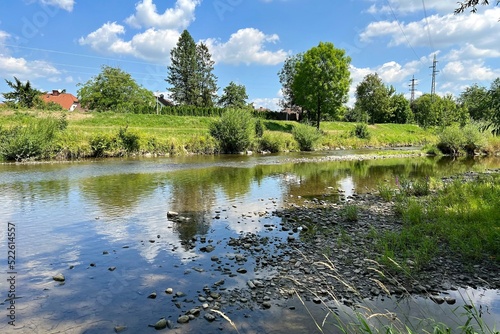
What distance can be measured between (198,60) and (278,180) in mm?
75271

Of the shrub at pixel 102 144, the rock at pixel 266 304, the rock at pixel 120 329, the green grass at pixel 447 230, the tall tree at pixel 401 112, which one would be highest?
the tall tree at pixel 401 112

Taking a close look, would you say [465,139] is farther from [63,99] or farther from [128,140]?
[63,99]

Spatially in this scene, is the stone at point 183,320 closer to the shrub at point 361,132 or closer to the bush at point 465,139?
the bush at point 465,139

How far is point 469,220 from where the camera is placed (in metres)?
9.46

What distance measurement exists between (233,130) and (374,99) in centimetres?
5108

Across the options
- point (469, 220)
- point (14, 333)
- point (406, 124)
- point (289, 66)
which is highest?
point (289, 66)

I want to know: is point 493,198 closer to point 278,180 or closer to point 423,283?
point 423,283

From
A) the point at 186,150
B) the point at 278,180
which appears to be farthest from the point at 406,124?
the point at 278,180

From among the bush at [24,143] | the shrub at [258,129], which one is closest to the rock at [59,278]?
the bush at [24,143]

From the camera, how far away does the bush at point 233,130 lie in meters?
39.4

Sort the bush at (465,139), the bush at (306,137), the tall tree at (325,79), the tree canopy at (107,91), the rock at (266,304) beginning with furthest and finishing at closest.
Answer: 1. the tree canopy at (107,91)
2. the tall tree at (325,79)
3. the bush at (306,137)
4. the bush at (465,139)
5. the rock at (266,304)

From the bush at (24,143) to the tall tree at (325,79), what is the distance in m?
41.1

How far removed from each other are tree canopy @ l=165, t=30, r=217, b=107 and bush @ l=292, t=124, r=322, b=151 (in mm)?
44417

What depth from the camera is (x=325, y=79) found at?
58375mm
